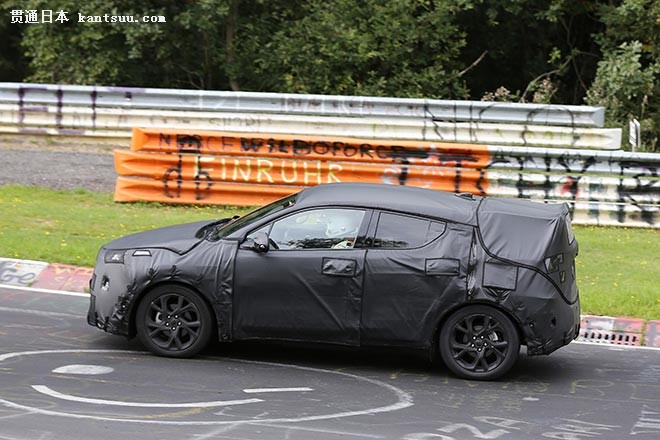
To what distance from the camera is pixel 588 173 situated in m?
15.1

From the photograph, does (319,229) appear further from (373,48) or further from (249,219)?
(373,48)

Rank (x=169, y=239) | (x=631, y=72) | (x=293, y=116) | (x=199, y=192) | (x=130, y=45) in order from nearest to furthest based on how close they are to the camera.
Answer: (x=169, y=239) < (x=199, y=192) < (x=293, y=116) < (x=631, y=72) < (x=130, y=45)

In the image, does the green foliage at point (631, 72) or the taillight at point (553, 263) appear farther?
the green foliage at point (631, 72)

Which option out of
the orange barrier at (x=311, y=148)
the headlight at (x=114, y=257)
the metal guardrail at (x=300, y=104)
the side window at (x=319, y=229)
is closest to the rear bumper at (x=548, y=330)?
the side window at (x=319, y=229)

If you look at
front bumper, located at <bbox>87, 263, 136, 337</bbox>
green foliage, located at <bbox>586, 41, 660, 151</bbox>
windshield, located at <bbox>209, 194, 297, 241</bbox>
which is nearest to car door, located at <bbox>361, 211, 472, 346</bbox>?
windshield, located at <bbox>209, 194, 297, 241</bbox>

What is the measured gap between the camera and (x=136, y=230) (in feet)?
43.7

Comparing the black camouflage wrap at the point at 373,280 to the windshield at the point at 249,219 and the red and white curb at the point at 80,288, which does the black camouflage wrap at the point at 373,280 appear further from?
the red and white curb at the point at 80,288

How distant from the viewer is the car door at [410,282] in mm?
8523

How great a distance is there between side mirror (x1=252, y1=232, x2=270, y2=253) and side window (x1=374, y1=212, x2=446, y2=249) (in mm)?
896

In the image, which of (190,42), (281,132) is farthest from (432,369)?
(190,42)

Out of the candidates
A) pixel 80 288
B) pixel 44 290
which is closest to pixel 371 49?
pixel 80 288

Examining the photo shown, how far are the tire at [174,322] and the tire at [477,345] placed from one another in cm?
199

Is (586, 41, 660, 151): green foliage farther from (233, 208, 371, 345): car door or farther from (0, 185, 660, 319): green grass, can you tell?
(233, 208, 371, 345): car door

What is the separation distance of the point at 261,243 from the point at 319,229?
0.50 meters
